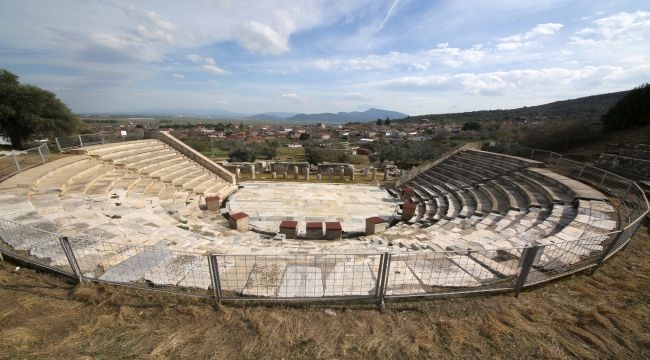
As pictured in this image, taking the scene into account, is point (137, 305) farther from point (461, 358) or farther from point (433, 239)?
point (433, 239)

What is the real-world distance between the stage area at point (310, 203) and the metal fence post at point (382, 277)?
6.72 m

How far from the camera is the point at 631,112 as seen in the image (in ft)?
80.1

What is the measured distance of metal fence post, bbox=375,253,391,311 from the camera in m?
4.26

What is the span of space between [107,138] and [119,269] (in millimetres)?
16607

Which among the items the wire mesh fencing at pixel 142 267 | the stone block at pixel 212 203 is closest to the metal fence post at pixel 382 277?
the wire mesh fencing at pixel 142 267

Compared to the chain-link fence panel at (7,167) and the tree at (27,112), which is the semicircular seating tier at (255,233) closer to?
the chain-link fence panel at (7,167)

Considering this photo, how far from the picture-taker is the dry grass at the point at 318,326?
134 inches

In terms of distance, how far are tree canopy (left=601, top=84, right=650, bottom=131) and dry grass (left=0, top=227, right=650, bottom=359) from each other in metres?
32.2

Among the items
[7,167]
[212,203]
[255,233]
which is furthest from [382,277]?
[7,167]

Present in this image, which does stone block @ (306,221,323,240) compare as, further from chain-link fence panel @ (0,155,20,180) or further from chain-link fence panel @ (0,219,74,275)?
chain-link fence panel @ (0,155,20,180)

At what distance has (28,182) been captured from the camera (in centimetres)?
917

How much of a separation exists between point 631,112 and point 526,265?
113 ft

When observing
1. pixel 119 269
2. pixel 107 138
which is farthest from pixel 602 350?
pixel 107 138

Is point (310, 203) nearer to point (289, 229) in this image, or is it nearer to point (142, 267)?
Result: point (289, 229)
